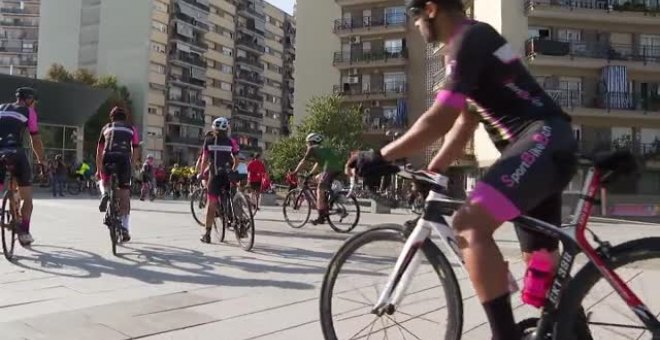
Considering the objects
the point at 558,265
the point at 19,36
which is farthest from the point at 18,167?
the point at 19,36

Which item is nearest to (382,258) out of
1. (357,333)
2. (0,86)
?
(357,333)

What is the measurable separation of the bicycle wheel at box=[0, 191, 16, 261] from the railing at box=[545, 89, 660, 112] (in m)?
34.9

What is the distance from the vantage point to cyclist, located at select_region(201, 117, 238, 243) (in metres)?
9.31

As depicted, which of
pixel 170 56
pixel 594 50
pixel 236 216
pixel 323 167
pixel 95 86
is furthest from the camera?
pixel 170 56

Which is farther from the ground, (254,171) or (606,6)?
(606,6)

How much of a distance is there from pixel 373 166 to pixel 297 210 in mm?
10023

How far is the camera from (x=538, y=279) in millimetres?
3031

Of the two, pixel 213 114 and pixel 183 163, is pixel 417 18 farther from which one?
pixel 213 114

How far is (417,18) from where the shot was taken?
314 cm

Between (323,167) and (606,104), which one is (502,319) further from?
(606,104)

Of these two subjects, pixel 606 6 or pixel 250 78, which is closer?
pixel 606 6

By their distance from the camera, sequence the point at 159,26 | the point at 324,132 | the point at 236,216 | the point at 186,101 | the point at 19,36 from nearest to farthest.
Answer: the point at 236,216, the point at 324,132, the point at 159,26, the point at 186,101, the point at 19,36

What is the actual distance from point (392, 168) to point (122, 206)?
21.2ft

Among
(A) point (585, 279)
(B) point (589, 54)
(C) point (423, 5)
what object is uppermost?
(B) point (589, 54)
